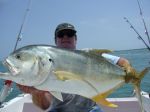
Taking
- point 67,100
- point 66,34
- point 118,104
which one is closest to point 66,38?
point 66,34

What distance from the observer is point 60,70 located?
1842 millimetres

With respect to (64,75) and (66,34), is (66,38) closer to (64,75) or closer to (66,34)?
(66,34)

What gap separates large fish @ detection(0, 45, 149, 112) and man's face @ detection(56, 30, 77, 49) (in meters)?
1.29

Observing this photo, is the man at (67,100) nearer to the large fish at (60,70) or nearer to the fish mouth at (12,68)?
the large fish at (60,70)

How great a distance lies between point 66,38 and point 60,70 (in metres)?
1.54

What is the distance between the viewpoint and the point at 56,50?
1.96 m

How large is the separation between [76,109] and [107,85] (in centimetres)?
114

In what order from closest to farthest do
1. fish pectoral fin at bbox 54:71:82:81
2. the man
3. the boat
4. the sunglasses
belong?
fish pectoral fin at bbox 54:71:82:81 → the man → the sunglasses → the boat

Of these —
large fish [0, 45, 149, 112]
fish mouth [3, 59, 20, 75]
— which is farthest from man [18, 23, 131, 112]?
fish mouth [3, 59, 20, 75]

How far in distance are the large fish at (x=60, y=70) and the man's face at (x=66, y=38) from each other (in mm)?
1291

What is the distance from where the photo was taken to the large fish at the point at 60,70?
1827 millimetres

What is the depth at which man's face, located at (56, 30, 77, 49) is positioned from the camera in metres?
3.34

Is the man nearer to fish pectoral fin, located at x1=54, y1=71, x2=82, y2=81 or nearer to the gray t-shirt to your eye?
the gray t-shirt

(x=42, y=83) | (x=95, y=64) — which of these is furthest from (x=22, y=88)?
(x=95, y=64)
